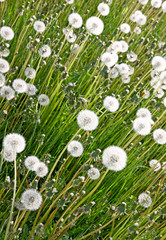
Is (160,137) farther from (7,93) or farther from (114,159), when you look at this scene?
(7,93)

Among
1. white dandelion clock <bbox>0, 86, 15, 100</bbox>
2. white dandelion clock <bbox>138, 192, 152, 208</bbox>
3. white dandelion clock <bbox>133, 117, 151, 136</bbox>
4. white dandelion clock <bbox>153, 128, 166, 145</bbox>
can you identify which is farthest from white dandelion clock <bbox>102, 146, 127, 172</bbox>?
white dandelion clock <bbox>0, 86, 15, 100</bbox>

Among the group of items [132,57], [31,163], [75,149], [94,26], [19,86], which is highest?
[132,57]

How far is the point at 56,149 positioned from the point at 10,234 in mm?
886

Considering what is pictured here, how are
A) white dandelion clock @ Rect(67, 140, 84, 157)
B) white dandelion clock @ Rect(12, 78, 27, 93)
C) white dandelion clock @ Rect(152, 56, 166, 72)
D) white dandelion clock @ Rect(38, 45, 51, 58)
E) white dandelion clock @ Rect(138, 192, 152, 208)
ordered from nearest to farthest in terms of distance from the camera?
1. white dandelion clock @ Rect(67, 140, 84, 157)
2. white dandelion clock @ Rect(138, 192, 152, 208)
3. white dandelion clock @ Rect(12, 78, 27, 93)
4. white dandelion clock @ Rect(38, 45, 51, 58)
5. white dandelion clock @ Rect(152, 56, 166, 72)

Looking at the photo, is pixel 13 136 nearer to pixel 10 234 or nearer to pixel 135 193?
pixel 10 234

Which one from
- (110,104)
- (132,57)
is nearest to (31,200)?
(110,104)

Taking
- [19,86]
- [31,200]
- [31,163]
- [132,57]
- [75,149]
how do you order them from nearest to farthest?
1. [31,200]
2. [31,163]
3. [75,149]
4. [19,86]
5. [132,57]

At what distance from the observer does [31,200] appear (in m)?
1.10

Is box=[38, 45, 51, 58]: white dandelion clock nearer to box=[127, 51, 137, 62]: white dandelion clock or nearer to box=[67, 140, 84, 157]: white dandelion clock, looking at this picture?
box=[67, 140, 84, 157]: white dandelion clock

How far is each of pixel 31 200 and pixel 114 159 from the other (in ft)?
1.29

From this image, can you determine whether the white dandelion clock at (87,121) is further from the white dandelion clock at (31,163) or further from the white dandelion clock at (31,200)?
the white dandelion clock at (31,200)

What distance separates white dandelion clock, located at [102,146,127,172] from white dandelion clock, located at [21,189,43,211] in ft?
1.05

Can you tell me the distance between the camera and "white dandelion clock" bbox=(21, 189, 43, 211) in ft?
3.58

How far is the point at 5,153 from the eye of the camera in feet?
4.15
